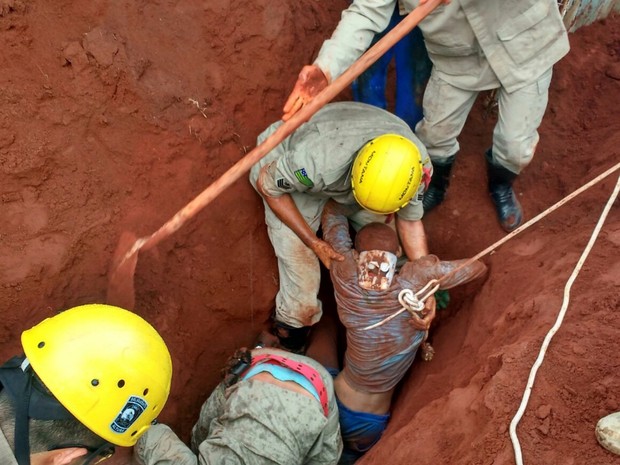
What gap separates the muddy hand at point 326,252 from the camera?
3559mm

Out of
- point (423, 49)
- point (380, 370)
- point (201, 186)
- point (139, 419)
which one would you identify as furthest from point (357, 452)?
point (423, 49)

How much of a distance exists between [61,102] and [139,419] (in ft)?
6.07

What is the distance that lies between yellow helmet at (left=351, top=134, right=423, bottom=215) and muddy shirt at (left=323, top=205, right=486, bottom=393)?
16.2 inches

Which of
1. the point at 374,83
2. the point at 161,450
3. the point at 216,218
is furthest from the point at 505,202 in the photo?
the point at 161,450

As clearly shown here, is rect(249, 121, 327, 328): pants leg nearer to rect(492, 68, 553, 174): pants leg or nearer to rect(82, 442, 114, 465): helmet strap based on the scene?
rect(492, 68, 553, 174): pants leg

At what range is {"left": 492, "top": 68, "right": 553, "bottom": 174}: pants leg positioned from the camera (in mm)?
3520

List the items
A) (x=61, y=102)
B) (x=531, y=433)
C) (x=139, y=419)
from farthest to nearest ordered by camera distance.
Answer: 1. (x=61, y=102)
2. (x=139, y=419)
3. (x=531, y=433)

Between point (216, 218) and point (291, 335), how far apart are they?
3.37ft

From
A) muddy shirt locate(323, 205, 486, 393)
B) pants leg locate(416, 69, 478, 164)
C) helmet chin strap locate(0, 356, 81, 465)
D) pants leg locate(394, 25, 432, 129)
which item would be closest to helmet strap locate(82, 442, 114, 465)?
helmet chin strap locate(0, 356, 81, 465)

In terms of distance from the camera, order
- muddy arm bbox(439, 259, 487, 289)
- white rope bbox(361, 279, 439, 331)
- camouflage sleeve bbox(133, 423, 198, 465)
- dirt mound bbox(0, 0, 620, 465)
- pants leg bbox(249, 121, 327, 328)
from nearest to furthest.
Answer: dirt mound bbox(0, 0, 620, 465) → camouflage sleeve bbox(133, 423, 198, 465) → white rope bbox(361, 279, 439, 331) → muddy arm bbox(439, 259, 487, 289) → pants leg bbox(249, 121, 327, 328)

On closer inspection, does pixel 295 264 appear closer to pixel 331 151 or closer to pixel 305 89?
pixel 331 151

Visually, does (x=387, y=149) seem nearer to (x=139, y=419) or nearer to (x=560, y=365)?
(x=560, y=365)

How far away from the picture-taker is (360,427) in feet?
12.3

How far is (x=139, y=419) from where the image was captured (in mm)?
2619
